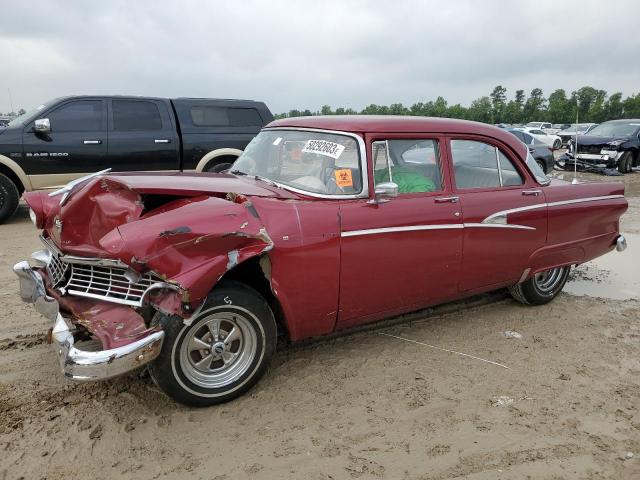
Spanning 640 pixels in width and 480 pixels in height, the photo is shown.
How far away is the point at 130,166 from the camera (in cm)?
855

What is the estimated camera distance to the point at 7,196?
7.96 meters

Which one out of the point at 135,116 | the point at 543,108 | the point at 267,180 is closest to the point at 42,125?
the point at 135,116

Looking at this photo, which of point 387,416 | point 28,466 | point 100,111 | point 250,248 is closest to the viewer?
point 28,466

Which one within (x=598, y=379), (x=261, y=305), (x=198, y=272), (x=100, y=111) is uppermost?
(x=100, y=111)

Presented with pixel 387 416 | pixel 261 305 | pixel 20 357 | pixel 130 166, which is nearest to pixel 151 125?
pixel 130 166

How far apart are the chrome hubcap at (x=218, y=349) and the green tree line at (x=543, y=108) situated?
148ft

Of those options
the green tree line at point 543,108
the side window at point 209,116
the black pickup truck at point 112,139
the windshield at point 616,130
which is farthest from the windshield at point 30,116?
the green tree line at point 543,108

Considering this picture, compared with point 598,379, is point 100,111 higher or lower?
higher

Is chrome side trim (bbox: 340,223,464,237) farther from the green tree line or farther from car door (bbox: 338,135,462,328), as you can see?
the green tree line

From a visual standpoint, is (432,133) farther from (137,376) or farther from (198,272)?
(137,376)

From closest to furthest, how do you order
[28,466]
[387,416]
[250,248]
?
→ [28,466] → [250,248] → [387,416]

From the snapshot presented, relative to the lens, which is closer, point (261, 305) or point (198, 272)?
point (198, 272)

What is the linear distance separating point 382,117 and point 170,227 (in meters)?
2.09

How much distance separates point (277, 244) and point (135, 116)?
6729mm
